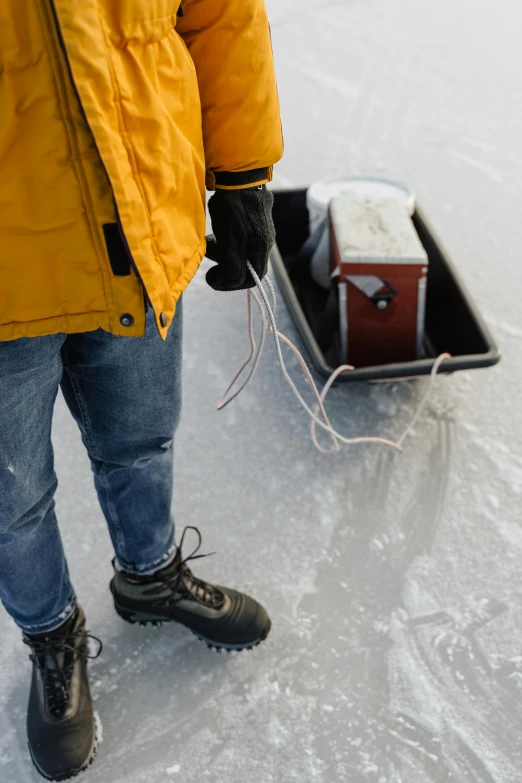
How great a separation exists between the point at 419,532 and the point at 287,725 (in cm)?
46

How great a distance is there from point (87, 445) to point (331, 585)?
21.6 inches

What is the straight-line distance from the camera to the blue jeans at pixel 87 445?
777 millimetres

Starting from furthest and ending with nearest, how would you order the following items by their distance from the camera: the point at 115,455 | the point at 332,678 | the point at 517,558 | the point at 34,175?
1. the point at 517,558
2. the point at 332,678
3. the point at 115,455
4. the point at 34,175

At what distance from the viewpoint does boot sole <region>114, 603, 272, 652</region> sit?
1178 millimetres

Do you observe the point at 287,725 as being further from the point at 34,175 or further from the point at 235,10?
the point at 235,10

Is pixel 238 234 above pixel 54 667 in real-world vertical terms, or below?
above

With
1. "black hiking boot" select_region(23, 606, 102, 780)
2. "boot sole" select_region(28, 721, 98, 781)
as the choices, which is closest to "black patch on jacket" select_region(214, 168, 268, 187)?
"black hiking boot" select_region(23, 606, 102, 780)

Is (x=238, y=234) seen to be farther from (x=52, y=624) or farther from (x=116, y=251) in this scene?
(x=52, y=624)

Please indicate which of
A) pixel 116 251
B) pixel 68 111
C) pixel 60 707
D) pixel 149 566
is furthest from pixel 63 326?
Answer: pixel 60 707

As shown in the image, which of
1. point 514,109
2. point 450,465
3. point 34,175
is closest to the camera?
point 34,175

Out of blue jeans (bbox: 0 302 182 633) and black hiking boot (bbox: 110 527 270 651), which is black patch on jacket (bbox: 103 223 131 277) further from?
black hiking boot (bbox: 110 527 270 651)

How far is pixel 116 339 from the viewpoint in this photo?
2.68 feet

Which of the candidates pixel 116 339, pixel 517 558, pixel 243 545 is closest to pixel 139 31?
pixel 116 339

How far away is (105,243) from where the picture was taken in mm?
686
